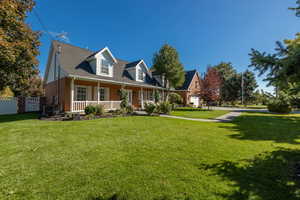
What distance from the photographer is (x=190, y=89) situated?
23938 mm

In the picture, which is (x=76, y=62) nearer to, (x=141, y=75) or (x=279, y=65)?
(x=141, y=75)

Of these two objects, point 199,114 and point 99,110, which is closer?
point 99,110

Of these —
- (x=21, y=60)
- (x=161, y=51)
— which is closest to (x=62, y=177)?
(x=21, y=60)

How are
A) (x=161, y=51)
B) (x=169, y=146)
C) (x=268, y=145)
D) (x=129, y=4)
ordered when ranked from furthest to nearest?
(x=161, y=51) → (x=129, y=4) → (x=268, y=145) → (x=169, y=146)

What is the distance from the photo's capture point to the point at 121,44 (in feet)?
58.5

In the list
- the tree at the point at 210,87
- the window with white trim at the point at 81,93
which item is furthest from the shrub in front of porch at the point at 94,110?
the tree at the point at 210,87

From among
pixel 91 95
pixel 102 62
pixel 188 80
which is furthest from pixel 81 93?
pixel 188 80

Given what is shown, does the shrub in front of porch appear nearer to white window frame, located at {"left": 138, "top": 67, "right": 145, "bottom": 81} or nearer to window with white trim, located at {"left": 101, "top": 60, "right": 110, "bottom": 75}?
window with white trim, located at {"left": 101, "top": 60, "right": 110, "bottom": 75}

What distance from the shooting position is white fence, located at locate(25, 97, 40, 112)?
43.9 ft

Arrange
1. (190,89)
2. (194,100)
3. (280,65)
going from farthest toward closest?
(194,100), (190,89), (280,65)

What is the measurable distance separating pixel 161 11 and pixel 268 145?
473 inches

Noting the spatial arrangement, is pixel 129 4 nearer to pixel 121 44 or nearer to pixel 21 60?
pixel 121 44

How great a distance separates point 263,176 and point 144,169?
2.74m

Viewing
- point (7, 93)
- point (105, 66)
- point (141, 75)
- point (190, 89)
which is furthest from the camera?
point (190, 89)
